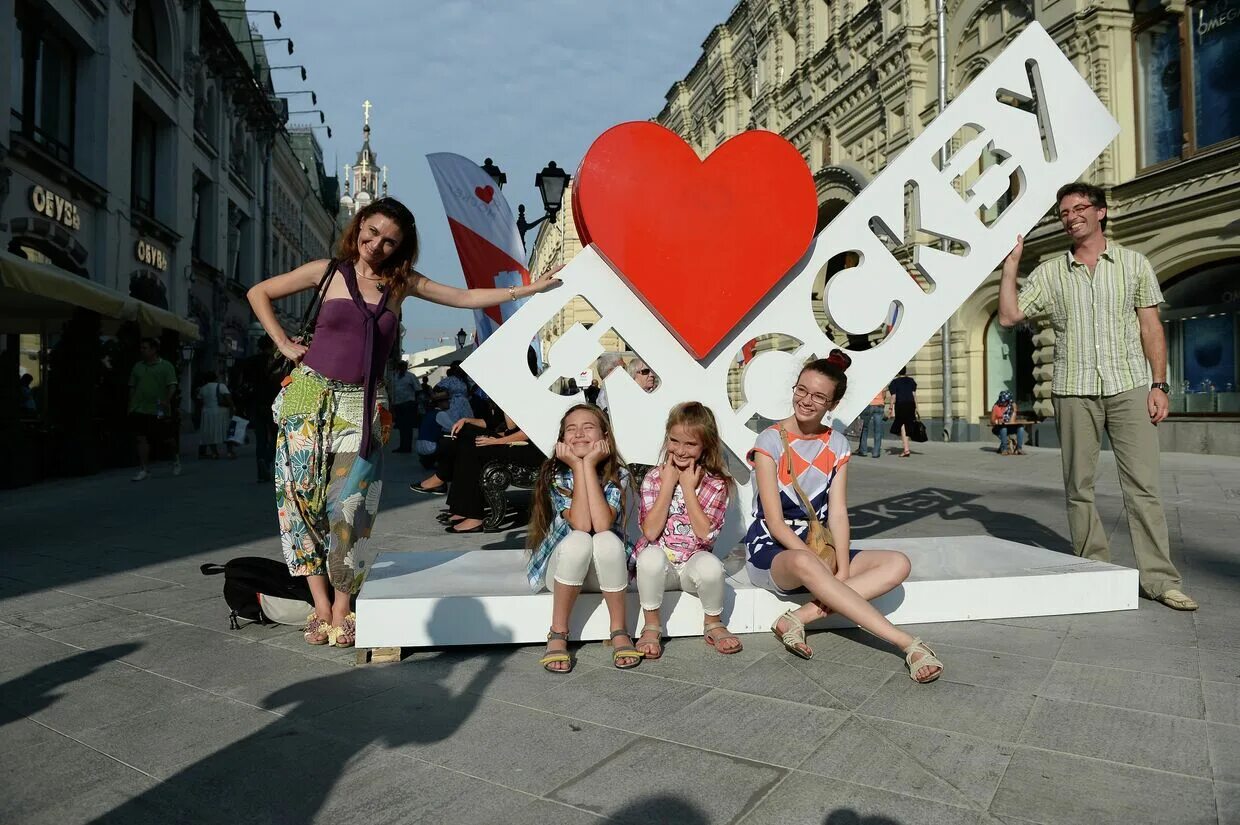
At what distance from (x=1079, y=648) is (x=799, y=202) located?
2260 mm

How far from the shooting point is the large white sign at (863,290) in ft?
12.4

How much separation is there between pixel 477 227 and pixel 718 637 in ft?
17.7

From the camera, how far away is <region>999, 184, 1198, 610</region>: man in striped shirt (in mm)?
3756

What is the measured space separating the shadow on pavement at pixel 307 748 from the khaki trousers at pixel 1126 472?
2.82 m

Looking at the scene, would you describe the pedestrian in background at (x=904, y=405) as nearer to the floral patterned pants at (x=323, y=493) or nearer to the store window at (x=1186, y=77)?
the store window at (x=1186, y=77)

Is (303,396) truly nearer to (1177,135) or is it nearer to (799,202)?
(799,202)

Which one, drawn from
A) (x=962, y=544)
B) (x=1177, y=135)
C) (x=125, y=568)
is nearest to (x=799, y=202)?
(x=962, y=544)

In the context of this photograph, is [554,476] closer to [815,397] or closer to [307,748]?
[815,397]

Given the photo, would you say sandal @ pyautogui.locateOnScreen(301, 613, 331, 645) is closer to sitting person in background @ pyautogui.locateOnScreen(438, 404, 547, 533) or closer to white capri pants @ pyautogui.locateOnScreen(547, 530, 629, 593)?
white capri pants @ pyautogui.locateOnScreen(547, 530, 629, 593)

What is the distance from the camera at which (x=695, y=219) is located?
3951mm

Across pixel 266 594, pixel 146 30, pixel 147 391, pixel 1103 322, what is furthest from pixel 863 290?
pixel 146 30

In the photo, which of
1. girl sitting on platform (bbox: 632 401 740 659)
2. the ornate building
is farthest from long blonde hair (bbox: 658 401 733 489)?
the ornate building

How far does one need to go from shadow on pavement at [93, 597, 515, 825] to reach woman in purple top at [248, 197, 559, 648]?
483mm

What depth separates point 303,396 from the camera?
3158 mm
